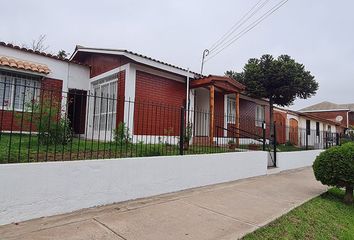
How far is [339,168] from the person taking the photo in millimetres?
6332

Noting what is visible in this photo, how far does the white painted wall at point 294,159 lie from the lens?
440 inches

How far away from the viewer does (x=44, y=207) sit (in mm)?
4211

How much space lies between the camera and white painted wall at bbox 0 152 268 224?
3959 mm

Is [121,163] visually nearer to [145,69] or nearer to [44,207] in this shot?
[44,207]

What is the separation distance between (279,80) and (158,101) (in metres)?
8.45

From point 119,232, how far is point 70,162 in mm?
1614

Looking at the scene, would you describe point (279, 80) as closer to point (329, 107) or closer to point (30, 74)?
point (30, 74)

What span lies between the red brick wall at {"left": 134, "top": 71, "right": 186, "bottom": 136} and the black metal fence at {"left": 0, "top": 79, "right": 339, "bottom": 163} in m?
0.04

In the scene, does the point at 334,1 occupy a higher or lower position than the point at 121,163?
higher

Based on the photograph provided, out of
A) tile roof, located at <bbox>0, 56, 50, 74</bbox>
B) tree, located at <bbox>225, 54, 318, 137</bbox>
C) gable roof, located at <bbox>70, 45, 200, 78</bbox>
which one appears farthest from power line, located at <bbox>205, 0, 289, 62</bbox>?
tile roof, located at <bbox>0, 56, 50, 74</bbox>

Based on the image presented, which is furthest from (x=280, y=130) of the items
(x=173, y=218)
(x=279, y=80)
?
(x=173, y=218)

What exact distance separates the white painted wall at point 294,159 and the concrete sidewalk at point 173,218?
181 inches

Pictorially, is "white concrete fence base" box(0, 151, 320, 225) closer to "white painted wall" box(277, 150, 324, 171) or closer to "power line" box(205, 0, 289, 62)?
"white painted wall" box(277, 150, 324, 171)

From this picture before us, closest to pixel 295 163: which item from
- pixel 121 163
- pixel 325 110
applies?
pixel 121 163
